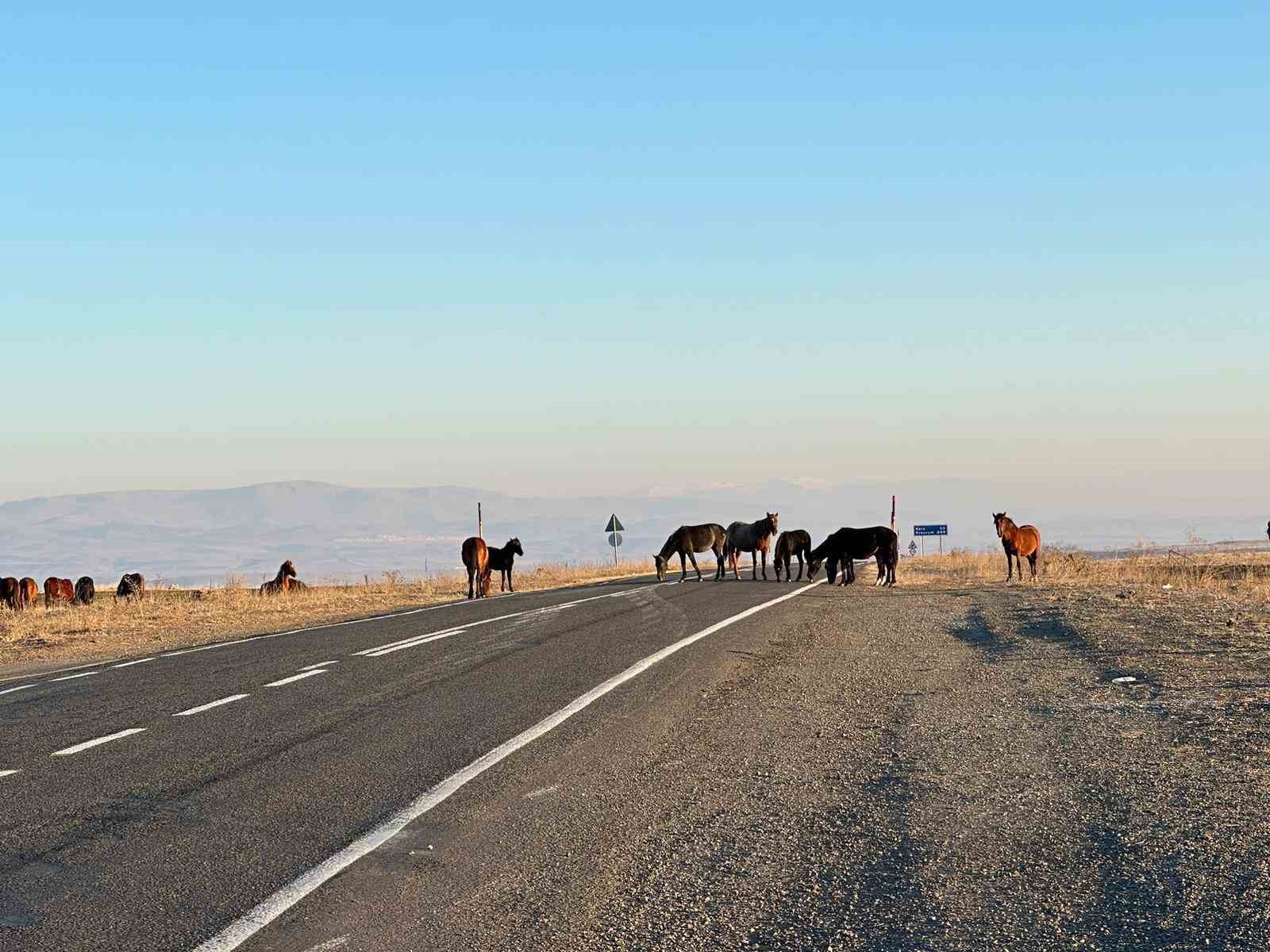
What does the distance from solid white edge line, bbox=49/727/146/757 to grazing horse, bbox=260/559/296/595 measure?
25.8 m

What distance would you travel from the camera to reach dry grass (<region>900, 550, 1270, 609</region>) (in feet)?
84.8

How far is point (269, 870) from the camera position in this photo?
6.42 meters

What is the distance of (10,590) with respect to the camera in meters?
34.8

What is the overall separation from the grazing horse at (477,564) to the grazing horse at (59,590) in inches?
457

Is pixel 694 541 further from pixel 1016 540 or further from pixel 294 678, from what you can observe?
pixel 294 678

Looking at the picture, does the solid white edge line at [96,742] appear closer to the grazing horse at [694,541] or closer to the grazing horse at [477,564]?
the grazing horse at [477,564]

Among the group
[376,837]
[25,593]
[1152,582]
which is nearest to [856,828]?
[376,837]

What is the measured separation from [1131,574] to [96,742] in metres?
26.5

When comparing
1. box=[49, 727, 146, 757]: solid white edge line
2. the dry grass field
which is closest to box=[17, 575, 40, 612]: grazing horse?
the dry grass field

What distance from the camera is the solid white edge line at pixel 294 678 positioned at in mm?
13711

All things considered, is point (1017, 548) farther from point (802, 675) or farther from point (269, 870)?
point (269, 870)

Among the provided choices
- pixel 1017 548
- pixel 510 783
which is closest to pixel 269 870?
pixel 510 783

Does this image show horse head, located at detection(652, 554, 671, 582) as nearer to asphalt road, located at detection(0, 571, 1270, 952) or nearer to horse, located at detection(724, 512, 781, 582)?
horse, located at detection(724, 512, 781, 582)

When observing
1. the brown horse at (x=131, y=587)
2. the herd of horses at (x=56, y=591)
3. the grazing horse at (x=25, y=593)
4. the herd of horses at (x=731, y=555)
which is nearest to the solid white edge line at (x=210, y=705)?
the herd of horses at (x=731, y=555)
